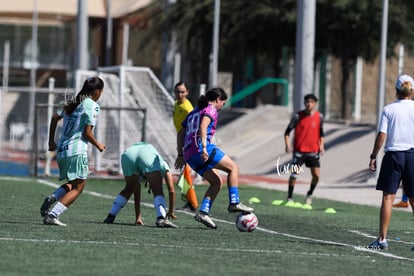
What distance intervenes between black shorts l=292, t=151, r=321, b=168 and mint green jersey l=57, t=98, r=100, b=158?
7.50m

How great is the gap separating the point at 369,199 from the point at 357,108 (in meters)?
22.6

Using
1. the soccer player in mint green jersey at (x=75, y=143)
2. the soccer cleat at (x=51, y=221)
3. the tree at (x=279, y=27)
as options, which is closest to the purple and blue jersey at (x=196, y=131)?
the soccer player in mint green jersey at (x=75, y=143)

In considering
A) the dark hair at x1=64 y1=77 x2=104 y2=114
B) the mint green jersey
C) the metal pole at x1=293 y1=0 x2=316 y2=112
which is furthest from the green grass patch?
the metal pole at x1=293 y1=0 x2=316 y2=112

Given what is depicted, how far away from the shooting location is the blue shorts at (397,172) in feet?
46.1

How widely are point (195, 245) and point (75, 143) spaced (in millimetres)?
2572

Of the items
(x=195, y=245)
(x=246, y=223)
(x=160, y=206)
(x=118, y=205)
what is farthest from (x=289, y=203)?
(x=195, y=245)

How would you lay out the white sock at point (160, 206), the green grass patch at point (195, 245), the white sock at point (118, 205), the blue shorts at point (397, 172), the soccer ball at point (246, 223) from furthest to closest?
the white sock at point (118, 205) → the white sock at point (160, 206) → the soccer ball at point (246, 223) → the blue shorts at point (397, 172) → the green grass patch at point (195, 245)

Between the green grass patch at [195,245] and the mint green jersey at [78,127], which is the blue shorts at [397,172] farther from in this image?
the mint green jersey at [78,127]

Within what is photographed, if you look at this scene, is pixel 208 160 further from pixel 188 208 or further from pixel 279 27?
pixel 279 27

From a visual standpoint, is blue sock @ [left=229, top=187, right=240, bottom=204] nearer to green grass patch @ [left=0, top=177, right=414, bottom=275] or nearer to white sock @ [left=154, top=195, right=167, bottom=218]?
green grass patch @ [left=0, top=177, right=414, bottom=275]

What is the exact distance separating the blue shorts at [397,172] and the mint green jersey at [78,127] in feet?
11.6

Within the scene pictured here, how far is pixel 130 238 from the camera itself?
14.2 metres

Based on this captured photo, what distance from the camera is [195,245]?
44.9 feet

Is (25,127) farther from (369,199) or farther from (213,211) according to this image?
(213,211)
